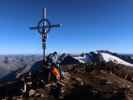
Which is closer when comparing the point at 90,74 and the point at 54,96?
the point at 54,96

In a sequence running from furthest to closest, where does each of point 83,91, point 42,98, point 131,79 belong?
point 131,79 < point 83,91 < point 42,98

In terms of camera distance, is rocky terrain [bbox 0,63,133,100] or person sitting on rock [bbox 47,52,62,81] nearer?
rocky terrain [bbox 0,63,133,100]

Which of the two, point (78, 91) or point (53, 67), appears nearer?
point (78, 91)

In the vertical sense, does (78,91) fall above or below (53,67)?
below

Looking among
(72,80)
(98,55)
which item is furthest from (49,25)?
(98,55)

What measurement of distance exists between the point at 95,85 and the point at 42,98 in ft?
21.7

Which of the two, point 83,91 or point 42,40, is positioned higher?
point 42,40

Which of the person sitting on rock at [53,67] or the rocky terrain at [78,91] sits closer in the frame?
the rocky terrain at [78,91]

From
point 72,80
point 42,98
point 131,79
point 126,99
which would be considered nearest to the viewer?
point 126,99

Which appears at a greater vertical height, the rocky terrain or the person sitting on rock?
the person sitting on rock

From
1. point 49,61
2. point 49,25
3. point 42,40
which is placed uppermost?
point 49,25

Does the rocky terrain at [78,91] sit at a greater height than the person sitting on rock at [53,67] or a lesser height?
lesser

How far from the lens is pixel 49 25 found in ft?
95.6

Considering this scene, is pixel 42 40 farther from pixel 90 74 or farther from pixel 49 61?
pixel 90 74
